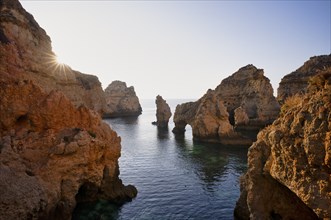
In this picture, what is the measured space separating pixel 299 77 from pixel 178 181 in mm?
69622

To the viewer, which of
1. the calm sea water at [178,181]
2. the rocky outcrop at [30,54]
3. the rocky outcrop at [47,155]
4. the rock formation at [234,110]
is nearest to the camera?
the rocky outcrop at [47,155]

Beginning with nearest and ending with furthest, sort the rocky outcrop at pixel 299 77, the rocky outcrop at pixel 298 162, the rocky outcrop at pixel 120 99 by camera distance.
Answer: the rocky outcrop at pixel 298 162
the rocky outcrop at pixel 299 77
the rocky outcrop at pixel 120 99

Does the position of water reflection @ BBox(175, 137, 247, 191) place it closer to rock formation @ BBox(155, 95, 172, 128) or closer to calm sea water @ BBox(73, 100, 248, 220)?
calm sea water @ BBox(73, 100, 248, 220)

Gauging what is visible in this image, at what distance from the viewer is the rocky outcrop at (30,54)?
27.0 m

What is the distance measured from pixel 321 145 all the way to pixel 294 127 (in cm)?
191

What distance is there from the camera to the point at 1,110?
24.7 meters

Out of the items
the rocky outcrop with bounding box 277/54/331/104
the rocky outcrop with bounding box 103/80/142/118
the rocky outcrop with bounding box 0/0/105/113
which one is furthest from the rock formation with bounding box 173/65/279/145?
the rocky outcrop with bounding box 103/80/142/118

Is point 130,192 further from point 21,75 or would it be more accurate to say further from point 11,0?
point 11,0

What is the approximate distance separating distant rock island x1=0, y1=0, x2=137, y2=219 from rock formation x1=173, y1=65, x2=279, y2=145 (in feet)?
126

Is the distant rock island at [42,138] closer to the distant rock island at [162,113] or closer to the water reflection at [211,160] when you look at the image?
the water reflection at [211,160]

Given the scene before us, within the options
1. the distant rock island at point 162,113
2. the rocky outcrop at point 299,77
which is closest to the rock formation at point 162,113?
the distant rock island at point 162,113

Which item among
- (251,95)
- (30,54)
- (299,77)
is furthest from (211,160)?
(299,77)

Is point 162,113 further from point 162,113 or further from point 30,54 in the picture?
point 30,54

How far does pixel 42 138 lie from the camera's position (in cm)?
2577
